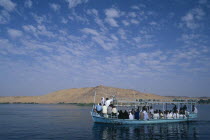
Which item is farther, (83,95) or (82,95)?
(82,95)

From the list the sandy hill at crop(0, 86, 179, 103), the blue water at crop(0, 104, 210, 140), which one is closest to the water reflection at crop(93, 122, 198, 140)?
the blue water at crop(0, 104, 210, 140)

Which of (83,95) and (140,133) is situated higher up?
(83,95)

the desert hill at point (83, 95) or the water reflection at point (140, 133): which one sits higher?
the desert hill at point (83, 95)

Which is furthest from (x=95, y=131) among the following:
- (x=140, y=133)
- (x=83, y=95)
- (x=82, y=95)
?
(x=82, y=95)

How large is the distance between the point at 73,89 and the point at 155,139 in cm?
16182

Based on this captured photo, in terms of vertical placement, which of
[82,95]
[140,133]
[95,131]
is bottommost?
[95,131]

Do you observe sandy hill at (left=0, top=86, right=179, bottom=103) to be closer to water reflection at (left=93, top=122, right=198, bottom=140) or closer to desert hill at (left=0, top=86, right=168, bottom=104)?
desert hill at (left=0, top=86, right=168, bottom=104)

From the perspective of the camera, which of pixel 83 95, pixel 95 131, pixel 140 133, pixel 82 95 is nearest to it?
pixel 140 133

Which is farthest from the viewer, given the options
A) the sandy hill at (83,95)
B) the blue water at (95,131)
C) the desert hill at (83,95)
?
the sandy hill at (83,95)

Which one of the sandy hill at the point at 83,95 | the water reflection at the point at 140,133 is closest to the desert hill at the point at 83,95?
the sandy hill at the point at 83,95

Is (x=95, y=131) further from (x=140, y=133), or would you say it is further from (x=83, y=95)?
(x=83, y=95)

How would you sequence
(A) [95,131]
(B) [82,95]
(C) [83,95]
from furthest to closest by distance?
(B) [82,95]
(C) [83,95]
(A) [95,131]

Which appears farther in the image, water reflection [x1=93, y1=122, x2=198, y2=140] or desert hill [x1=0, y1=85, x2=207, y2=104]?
desert hill [x1=0, y1=85, x2=207, y2=104]

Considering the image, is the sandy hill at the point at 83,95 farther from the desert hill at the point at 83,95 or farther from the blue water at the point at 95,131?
the blue water at the point at 95,131
